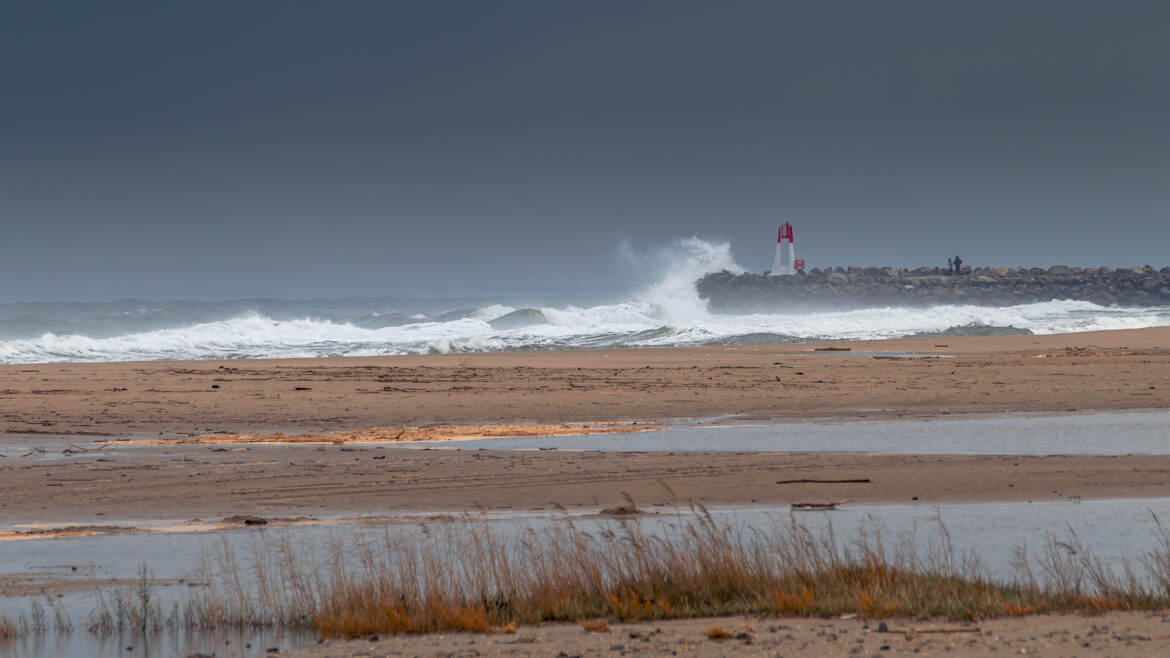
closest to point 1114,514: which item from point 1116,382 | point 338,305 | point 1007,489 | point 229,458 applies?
point 1007,489

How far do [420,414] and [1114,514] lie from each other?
36.7 feet

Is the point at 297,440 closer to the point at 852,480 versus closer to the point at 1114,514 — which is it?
the point at 852,480

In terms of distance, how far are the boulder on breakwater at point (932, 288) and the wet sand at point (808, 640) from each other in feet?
250

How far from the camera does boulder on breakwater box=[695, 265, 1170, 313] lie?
77438mm

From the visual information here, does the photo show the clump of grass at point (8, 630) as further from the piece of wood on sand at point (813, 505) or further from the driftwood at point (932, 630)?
the piece of wood on sand at point (813, 505)

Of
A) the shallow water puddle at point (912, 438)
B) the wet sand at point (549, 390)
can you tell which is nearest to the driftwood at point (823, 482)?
the shallow water puddle at point (912, 438)

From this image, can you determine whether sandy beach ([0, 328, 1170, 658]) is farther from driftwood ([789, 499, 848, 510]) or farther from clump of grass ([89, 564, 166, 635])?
clump of grass ([89, 564, 166, 635])

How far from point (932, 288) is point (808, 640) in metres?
82.4

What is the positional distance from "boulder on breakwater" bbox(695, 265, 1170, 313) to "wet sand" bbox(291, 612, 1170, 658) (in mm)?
76072

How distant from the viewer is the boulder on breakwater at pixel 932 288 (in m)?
77.4

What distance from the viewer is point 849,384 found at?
21.4 m

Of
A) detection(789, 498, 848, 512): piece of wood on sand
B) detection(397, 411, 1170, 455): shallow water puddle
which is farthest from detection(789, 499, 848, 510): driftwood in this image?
detection(397, 411, 1170, 455): shallow water puddle

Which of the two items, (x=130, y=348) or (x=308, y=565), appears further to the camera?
(x=130, y=348)

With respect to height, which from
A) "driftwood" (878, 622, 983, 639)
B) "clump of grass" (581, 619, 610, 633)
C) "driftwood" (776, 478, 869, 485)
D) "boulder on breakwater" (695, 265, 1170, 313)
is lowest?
"clump of grass" (581, 619, 610, 633)
